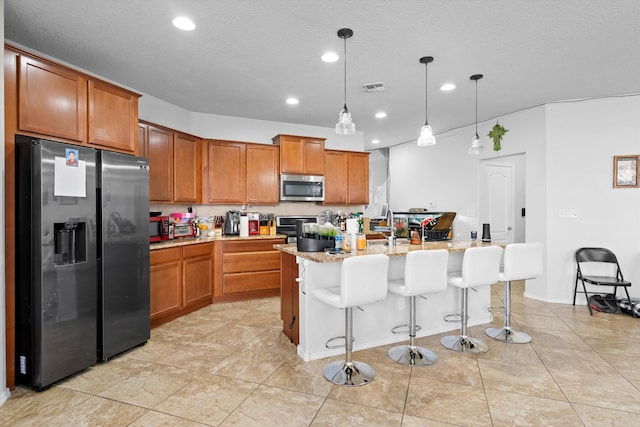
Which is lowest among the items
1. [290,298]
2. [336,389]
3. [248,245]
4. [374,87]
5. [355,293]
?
[336,389]

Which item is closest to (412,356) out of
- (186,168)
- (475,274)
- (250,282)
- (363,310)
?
(363,310)

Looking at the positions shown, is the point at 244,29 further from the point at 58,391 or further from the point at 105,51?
the point at 58,391

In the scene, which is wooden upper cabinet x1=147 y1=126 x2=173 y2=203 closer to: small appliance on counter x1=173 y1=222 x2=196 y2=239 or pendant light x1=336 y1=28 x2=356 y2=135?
small appliance on counter x1=173 y1=222 x2=196 y2=239

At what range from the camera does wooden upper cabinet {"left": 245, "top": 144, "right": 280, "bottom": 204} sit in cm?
512

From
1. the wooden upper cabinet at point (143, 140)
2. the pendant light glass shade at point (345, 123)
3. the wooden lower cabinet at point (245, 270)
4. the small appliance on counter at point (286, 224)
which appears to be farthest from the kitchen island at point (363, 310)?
the small appliance on counter at point (286, 224)

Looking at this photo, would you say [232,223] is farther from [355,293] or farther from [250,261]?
[355,293]

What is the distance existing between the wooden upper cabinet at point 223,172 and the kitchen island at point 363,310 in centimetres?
200

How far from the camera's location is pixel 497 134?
5.18 meters

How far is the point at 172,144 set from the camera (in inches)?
170

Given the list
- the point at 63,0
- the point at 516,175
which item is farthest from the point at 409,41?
the point at 516,175

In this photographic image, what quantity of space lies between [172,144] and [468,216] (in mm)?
4850

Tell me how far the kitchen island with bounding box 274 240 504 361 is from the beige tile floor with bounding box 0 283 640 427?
0.14m

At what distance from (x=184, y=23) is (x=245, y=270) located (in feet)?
10.1

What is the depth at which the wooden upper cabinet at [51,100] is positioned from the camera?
2432mm
